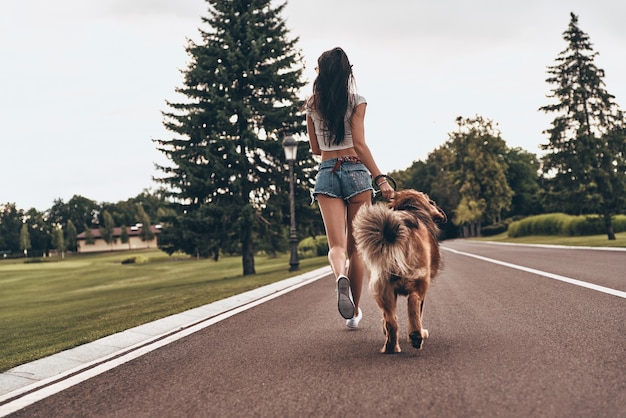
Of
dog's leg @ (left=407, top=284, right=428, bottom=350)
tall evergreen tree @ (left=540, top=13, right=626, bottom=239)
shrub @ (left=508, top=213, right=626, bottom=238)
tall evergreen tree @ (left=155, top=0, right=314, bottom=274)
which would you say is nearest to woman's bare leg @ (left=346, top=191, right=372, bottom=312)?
dog's leg @ (left=407, top=284, right=428, bottom=350)

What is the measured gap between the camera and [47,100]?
23.7 metres

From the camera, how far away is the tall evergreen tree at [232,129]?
2011 cm

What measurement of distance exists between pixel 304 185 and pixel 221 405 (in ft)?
62.6

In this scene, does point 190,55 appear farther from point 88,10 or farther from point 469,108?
point 469,108

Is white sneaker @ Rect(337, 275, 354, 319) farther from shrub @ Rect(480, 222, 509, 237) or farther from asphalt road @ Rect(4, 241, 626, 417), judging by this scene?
shrub @ Rect(480, 222, 509, 237)

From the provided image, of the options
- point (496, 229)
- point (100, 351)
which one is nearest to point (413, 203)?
point (100, 351)

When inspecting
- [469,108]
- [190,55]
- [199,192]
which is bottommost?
[199,192]

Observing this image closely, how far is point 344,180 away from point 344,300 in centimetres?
110

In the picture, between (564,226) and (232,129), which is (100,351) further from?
(564,226)

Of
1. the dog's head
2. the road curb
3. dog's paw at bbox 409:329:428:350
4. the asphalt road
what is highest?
the dog's head

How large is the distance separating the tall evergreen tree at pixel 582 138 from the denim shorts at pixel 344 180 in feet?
95.7

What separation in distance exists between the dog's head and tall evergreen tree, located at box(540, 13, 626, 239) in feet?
95.3

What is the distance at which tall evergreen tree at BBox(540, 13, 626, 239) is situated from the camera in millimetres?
29766

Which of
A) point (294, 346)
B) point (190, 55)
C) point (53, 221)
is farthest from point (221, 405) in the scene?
point (53, 221)
